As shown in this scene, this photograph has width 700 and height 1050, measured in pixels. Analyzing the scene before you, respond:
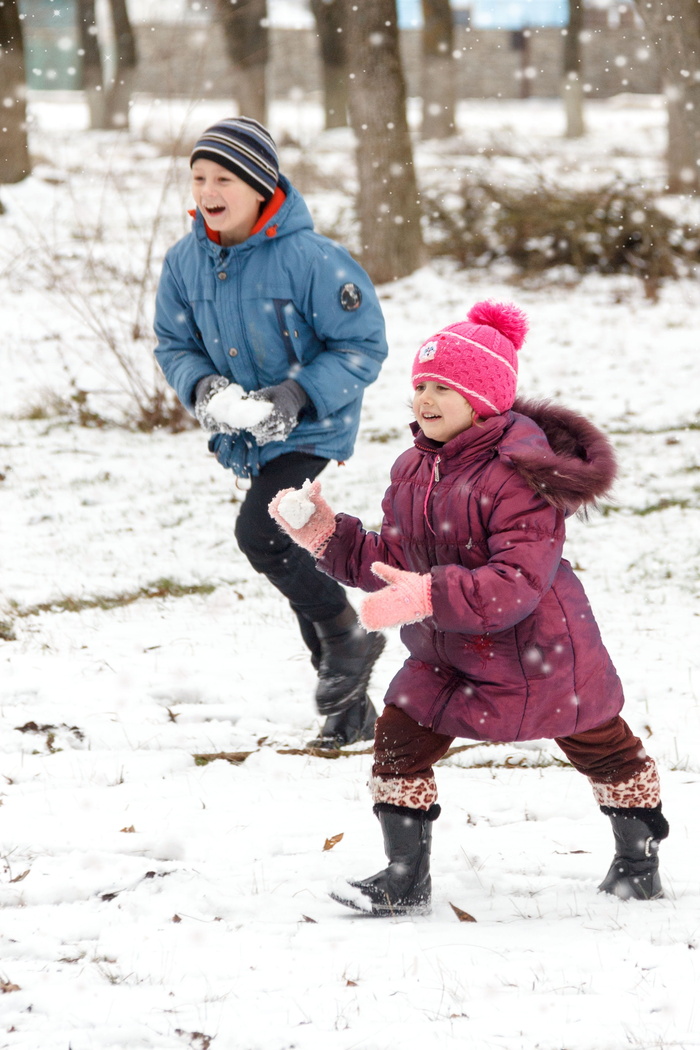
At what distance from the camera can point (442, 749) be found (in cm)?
268

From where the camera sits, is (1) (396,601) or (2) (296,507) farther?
(2) (296,507)

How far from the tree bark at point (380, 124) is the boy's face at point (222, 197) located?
343 inches

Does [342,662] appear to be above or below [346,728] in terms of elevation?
above

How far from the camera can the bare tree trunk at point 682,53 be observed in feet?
28.5

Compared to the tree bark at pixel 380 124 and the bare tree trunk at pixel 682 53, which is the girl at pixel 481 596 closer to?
the bare tree trunk at pixel 682 53

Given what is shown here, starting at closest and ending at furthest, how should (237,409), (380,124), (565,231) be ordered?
(237,409) → (380,124) → (565,231)

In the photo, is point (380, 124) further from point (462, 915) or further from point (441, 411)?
point (462, 915)

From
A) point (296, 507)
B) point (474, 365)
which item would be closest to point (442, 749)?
point (296, 507)

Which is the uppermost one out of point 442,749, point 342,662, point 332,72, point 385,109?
point 332,72

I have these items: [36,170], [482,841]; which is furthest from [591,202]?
[482,841]

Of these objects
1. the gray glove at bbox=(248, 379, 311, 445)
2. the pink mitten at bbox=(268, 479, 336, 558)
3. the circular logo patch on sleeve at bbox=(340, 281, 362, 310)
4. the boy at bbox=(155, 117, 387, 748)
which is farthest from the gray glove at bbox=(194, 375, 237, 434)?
the pink mitten at bbox=(268, 479, 336, 558)

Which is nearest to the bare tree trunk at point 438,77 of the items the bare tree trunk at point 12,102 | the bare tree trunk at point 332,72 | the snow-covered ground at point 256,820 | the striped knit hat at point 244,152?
the bare tree trunk at point 332,72

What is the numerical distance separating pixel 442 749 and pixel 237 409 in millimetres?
1350

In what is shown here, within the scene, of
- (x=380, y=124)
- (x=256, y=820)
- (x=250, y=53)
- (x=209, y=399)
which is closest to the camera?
(x=256, y=820)
